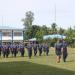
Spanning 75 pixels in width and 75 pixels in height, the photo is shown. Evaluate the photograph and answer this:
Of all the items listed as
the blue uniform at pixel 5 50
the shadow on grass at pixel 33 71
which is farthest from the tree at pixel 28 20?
the shadow on grass at pixel 33 71

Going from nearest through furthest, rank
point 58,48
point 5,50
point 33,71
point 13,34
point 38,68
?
point 33,71 < point 38,68 < point 58,48 < point 5,50 < point 13,34

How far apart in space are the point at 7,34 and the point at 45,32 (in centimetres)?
1398

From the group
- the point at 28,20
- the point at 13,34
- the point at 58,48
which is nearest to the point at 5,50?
the point at 58,48

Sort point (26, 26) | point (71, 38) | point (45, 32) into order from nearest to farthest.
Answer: point (71, 38) < point (45, 32) < point (26, 26)

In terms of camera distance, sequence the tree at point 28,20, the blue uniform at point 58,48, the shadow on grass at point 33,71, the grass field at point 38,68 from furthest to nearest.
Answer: the tree at point 28,20
the blue uniform at point 58,48
the grass field at point 38,68
the shadow on grass at point 33,71

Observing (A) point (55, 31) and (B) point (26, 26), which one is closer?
(A) point (55, 31)

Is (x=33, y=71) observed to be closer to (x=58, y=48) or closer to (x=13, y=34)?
(x=58, y=48)

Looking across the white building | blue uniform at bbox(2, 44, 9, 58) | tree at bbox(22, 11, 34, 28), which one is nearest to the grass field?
blue uniform at bbox(2, 44, 9, 58)

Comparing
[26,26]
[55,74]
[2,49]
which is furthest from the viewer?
[26,26]

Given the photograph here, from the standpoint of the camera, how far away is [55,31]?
136 metres

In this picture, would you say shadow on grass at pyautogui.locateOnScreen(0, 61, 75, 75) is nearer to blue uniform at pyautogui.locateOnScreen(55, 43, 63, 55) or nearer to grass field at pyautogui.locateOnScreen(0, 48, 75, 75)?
grass field at pyautogui.locateOnScreen(0, 48, 75, 75)

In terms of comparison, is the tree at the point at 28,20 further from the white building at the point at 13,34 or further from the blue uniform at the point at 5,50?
the blue uniform at the point at 5,50

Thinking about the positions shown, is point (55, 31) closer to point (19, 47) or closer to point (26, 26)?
point (26, 26)

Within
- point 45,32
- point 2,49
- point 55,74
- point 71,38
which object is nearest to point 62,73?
point 55,74
